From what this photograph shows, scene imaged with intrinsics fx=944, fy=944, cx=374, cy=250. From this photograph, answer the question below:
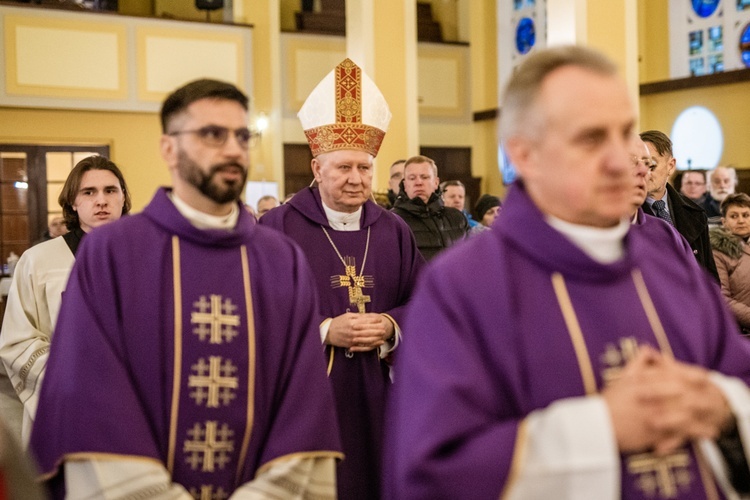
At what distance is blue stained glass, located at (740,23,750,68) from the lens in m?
13.6

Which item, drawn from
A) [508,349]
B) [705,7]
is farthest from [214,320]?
[705,7]

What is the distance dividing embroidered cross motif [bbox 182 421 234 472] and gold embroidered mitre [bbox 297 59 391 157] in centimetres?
182

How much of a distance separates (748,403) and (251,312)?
128cm

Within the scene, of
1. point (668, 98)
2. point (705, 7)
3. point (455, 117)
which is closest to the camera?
point (705, 7)

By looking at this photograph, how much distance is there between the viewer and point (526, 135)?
1844 millimetres

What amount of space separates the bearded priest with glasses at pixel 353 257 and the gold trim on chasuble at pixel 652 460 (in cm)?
178

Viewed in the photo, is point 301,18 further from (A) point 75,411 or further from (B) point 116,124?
(A) point 75,411

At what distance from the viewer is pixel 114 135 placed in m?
13.8

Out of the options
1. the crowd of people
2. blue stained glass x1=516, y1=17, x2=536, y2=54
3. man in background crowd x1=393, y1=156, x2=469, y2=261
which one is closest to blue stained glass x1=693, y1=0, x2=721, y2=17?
blue stained glass x1=516, y1=17, x2=536, y2=54

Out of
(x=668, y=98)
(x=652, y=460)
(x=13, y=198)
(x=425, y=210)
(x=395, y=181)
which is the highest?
(x=668, y=98)

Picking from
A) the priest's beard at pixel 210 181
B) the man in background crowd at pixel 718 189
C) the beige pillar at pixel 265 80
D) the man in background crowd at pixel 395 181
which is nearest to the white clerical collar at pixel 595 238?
the priest's beard at pixel 210 181

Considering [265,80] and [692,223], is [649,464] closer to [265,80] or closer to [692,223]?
[692,223]

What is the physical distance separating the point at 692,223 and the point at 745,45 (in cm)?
1014

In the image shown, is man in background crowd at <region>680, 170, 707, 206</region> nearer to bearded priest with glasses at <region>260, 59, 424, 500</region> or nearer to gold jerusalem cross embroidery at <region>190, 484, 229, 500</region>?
bearded priest with glasses at <region>260, 59, 424, 500</region>
